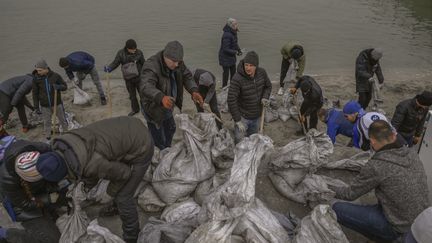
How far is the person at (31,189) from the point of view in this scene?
2.23m

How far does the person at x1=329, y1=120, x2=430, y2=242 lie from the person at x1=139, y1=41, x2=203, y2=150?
1790 mm

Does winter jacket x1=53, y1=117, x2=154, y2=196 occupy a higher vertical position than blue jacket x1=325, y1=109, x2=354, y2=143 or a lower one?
higher

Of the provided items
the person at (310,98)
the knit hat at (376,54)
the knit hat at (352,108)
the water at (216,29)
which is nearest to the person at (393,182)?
the knit hat at (352,108)

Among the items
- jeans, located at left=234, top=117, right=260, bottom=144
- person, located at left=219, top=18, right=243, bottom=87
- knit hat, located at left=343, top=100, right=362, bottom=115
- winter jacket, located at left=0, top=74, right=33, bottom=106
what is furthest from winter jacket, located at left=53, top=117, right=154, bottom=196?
person, located at left=219, top=18, right=243, bottom=87

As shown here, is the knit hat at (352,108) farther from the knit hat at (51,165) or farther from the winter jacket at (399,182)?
the knit hat at (51,165)

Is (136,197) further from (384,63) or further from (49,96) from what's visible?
(384,63)

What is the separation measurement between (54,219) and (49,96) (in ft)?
8.03

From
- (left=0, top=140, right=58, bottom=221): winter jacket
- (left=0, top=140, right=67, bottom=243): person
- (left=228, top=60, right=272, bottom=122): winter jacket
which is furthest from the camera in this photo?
(left=228, top=60, right=272, bottom=122): winter jacket

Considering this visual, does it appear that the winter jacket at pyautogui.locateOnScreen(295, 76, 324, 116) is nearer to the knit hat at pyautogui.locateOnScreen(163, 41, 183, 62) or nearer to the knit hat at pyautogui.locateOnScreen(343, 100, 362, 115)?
the knit hat at pyautogui.locateOnScreen(343, 100, 362, 115)

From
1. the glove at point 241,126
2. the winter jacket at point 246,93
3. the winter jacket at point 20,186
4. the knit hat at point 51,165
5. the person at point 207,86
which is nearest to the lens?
the knit hat at point 51,165

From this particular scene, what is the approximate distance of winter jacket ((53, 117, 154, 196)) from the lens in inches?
87.0

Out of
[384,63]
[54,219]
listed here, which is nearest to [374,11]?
[384,63]

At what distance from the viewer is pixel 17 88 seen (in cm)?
518

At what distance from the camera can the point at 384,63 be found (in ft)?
29.9
